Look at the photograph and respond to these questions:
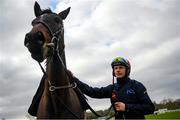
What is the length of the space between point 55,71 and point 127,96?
4.67 feet

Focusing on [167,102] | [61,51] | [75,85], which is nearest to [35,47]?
[61,51]

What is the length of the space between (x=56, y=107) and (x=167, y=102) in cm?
5527

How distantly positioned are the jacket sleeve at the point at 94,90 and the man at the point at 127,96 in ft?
1.34

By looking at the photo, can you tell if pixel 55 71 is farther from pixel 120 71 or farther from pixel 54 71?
pixel 120 71

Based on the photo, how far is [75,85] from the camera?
7.85 m

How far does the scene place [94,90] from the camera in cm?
834

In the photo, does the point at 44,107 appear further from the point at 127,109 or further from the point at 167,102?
the point at 167,102

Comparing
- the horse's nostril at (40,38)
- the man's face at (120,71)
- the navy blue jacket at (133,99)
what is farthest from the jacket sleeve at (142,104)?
the horse's nostril at (40,38)

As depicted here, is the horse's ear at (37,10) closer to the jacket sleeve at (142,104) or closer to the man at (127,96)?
the man at (127,96)

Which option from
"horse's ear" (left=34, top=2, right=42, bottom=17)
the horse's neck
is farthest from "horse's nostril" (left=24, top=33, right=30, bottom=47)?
"horse's ear" (left=34, top=2, right=42, bottom=17)

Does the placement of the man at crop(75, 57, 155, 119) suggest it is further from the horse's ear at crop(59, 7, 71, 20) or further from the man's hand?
the horse's ear at crop(59, 7, 71, 20)

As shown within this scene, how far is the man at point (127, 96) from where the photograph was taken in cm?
712

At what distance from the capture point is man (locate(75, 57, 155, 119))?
7.12 meters

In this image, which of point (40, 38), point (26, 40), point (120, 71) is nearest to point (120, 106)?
point (120, 71)
